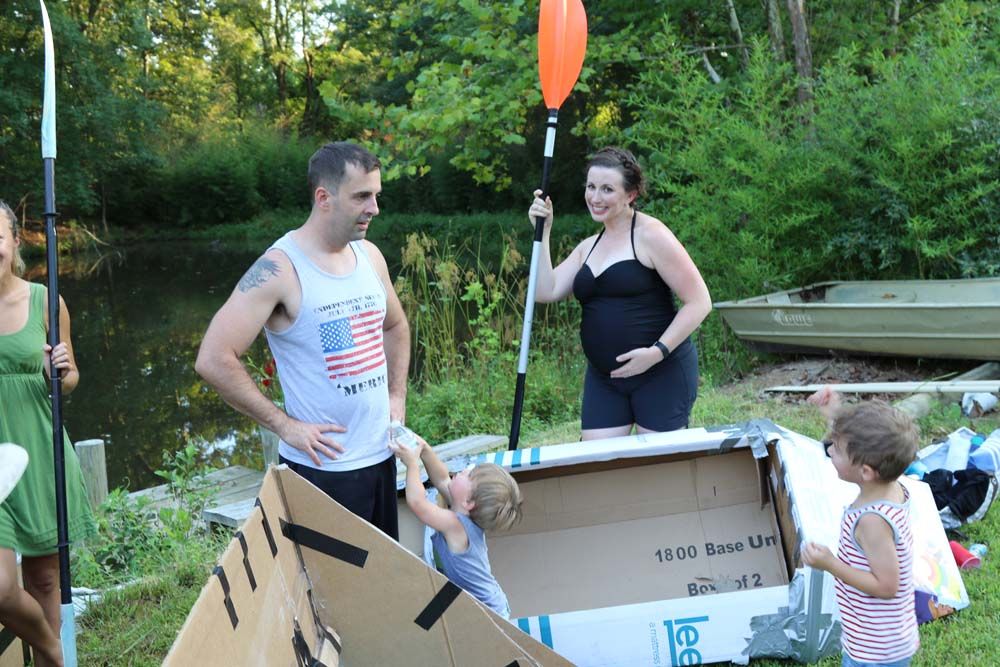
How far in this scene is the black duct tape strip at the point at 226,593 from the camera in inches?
81.4

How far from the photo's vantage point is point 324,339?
8.73ft

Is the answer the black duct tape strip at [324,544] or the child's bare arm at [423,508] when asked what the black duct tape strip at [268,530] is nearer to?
the black duct tape strip at [324,544]

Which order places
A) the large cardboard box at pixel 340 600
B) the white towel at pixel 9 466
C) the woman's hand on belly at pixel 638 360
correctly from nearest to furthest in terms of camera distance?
the white towel at pixel 9 466 → the large cardboard box at pixel 340 600 → the woman's hand on belly at pixel 638 360

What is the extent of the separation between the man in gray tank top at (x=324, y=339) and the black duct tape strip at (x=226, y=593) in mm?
594

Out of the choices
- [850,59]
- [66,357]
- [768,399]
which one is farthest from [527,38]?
[66,357]

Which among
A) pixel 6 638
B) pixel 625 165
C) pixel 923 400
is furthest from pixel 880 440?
pixel 923 400

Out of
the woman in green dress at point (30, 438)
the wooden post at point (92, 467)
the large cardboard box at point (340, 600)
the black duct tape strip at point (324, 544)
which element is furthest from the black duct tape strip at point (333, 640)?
the wooden post at point (92, 467)

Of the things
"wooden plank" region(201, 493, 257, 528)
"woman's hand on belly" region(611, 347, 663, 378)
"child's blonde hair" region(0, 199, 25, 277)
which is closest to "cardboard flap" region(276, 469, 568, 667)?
"child's blonde hair" region(0, 199, 25, 277)

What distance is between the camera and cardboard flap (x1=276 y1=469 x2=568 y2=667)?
2469 mm

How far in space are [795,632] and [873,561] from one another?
32.4 inches

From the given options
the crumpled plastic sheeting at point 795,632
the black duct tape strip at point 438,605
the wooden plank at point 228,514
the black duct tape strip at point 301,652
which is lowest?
the wooden plank at point 228,514

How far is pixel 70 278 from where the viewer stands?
20.6 metres

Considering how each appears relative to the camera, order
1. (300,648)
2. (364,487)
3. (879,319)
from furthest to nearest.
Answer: (879,319) → (364,487) → (300,648)

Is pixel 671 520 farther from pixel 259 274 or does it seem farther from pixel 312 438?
pixel 259 274
